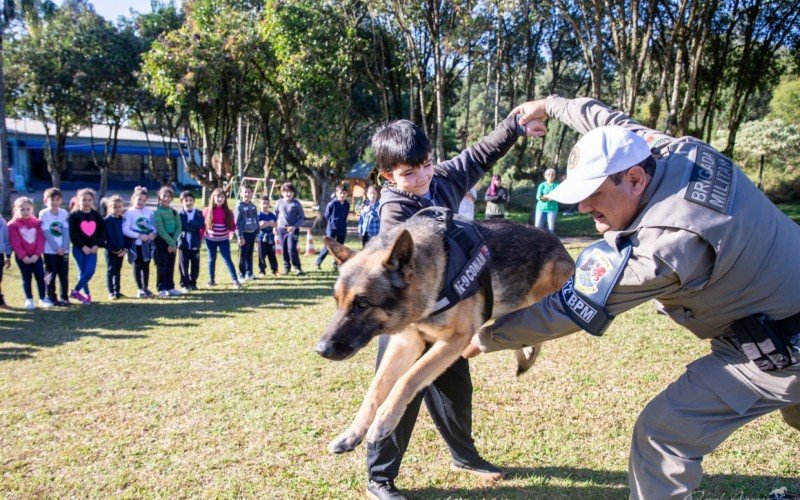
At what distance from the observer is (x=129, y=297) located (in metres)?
10.6

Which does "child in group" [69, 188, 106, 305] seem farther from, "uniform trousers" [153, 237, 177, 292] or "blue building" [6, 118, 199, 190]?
"blue building" [6, 118, 199, 190]

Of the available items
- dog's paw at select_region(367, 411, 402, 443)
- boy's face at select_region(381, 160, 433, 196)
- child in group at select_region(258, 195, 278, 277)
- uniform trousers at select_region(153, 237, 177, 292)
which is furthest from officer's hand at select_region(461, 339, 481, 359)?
child in group at select_region(258, 195, 278, 277)

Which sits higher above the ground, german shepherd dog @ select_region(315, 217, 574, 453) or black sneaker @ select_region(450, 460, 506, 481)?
german shepherd dog @ select_region(315, 217, 574, 453)

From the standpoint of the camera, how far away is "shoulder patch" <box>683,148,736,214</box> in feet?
6.90

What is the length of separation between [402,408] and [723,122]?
43494 mm

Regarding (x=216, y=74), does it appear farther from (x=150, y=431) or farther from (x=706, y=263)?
(x=706, y=263)

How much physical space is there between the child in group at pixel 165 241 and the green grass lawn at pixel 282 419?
9.54ft

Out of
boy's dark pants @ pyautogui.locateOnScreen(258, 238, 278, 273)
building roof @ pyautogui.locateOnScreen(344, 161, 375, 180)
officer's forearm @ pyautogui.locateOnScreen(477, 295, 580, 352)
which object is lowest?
boy's dark pants @ pyautogui.locateOnScreen(258, 238, 278, 273)

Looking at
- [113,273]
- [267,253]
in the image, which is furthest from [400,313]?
[267,253]

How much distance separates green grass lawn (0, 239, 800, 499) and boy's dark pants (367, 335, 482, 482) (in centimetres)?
27

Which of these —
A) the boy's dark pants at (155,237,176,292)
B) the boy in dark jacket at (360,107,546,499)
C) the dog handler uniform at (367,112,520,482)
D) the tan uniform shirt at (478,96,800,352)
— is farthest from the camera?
the boy's dark pants at (155,237,176,292)

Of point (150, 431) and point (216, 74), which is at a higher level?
point (216, 74)

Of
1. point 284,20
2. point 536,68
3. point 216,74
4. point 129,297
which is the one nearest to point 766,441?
point 129,297

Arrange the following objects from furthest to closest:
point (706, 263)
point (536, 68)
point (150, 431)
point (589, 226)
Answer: point (536, 68) → point (589, 226) → point (150, 431) → point (706, 263)
